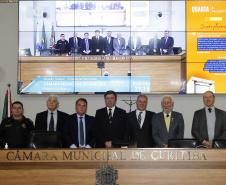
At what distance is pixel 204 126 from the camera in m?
5.28

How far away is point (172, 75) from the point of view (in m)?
6.84

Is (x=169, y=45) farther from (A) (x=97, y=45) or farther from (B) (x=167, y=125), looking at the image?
(B) (x=167, y=125)

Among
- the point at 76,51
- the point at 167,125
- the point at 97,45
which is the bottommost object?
the point at 167,125

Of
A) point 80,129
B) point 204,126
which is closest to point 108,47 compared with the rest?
point 80,129

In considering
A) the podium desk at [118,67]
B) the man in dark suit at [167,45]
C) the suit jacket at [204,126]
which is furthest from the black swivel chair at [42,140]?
the man in dark suit at [167,45]

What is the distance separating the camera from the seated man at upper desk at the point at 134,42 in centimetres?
686

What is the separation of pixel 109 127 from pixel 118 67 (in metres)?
1.91

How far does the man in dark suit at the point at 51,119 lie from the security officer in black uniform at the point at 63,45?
5.65 ft

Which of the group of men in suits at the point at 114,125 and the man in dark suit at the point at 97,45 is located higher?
the man in dark suit at the point at 97,45

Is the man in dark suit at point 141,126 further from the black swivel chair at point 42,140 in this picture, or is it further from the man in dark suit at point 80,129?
the black swivel chair at point 42,140

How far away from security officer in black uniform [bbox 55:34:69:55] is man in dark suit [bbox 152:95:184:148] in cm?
237

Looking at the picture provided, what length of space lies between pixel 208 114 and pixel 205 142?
50cm

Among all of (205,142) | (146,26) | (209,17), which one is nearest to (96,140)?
(205,142)

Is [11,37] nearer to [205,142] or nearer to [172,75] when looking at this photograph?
[172,75]
